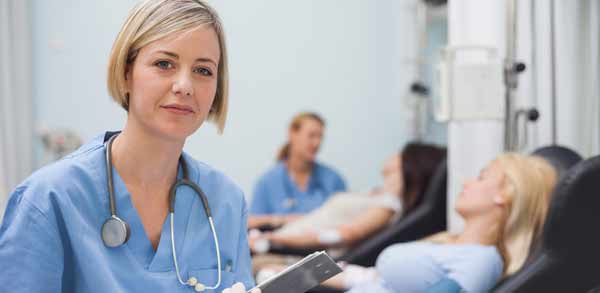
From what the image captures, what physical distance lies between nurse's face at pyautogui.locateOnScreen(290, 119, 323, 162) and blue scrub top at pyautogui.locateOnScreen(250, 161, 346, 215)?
11 centimetres

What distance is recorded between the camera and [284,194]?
149 inches

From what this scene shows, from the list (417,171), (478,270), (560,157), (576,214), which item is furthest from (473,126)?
(576,214)

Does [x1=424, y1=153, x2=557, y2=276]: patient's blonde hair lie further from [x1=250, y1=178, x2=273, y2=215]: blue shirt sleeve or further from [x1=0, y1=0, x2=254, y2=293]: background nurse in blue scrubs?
[x1=250, y1=178, x2=273, y2=215]: blue shirt sleeve

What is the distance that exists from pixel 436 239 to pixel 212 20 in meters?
1.36

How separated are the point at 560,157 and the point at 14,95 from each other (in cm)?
243

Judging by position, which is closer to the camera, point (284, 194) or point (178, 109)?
point (178, 109)

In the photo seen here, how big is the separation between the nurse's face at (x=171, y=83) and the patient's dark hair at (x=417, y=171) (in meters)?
2.00

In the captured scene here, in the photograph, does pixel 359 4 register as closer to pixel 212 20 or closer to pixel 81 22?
pixel 81 22

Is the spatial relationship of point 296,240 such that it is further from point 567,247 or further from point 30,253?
point 30,253

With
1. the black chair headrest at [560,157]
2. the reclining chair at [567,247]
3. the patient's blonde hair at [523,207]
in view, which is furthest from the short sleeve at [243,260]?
the black chair headrest at [560,157]

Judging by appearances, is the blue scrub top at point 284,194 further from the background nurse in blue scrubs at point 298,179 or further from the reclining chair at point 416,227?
the reclining chair at point 416,227

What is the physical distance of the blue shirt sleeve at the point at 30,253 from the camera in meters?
1.02

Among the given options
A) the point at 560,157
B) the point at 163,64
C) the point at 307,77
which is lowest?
the point at 560,157

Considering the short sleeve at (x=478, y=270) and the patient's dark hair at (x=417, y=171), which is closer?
the short sleeve at (x=478, y=270)
